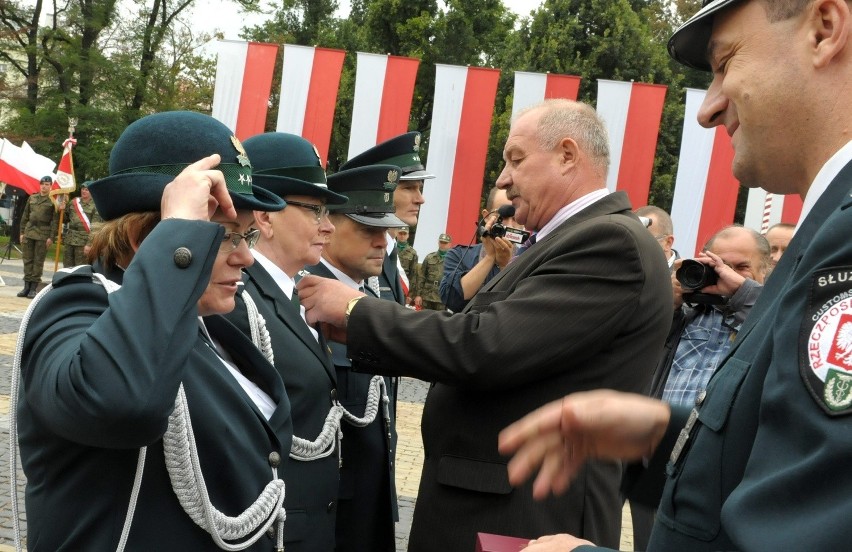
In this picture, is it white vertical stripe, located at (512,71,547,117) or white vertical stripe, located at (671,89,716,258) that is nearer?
white vertical stripe, located at (671,89,716,258)

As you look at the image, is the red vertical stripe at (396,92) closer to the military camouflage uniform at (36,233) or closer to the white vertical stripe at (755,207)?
the white vertical stripe at (755,207)

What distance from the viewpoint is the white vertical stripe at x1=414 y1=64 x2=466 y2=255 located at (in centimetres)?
1529

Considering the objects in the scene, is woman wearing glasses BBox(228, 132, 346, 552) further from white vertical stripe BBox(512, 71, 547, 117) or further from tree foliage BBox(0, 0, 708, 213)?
tree foliage BBox(0, 0, 708, 213)

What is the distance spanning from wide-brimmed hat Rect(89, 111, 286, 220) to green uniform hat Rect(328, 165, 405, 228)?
1782mm

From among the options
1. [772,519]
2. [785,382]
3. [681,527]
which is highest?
[785,382]

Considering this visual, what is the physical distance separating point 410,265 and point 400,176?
12178mm

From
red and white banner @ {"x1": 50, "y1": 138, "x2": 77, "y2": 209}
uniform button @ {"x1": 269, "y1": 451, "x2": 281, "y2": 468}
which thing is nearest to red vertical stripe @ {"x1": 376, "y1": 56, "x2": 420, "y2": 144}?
red and white banner @ {"x1": 50, "y1": 138, "x2": 77, "y2": 209}

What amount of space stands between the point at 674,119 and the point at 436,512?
82.5 feet

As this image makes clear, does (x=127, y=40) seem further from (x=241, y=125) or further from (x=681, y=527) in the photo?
(x=681, y=527)

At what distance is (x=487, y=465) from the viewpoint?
272 cm

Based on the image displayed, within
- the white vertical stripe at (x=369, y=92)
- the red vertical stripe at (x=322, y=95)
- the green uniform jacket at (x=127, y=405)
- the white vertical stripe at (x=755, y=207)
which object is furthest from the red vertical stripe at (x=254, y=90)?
the green uniform jacket at (x=127, y=405)

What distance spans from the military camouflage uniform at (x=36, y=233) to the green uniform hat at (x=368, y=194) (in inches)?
521

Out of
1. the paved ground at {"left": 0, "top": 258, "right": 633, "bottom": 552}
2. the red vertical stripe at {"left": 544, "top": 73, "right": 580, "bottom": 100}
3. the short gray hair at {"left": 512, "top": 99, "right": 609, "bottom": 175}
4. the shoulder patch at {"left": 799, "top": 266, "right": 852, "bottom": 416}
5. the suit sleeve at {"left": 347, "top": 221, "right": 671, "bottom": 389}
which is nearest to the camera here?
the shoulder patch at {"left": 799, "top": 266, "right": 852, "bottom": 416}

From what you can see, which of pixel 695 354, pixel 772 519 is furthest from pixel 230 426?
pixel 695 354
